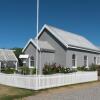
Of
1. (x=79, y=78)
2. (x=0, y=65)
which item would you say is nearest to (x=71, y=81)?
(x=79, y=78)

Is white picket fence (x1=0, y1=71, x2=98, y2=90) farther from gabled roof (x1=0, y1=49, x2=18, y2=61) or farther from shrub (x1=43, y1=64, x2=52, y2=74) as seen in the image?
gabled roof (x1=0, y1=49, x2=18, y2=61)

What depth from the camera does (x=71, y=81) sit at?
62.7 ft

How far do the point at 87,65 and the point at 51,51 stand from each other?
280 inches

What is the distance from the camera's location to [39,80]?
1526 centimetres

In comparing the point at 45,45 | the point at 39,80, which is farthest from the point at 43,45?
the point at 39,80

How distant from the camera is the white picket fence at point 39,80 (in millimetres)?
15281

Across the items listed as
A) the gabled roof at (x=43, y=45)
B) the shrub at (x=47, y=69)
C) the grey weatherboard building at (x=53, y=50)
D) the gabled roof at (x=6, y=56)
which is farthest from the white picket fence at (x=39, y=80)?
the gabled roof at (x=6, y=56)

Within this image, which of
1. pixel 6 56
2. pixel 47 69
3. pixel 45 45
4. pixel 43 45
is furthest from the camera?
pixel 6 56

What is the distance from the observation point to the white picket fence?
50.1ft

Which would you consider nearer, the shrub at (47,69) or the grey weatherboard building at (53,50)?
the shrub at (47,69)

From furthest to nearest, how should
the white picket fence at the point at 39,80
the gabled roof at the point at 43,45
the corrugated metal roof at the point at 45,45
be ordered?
the corrugated metal roof at the point at 45,45 < the gabled roof at the point at 43,45 < the white picket fence at the point at 39,80

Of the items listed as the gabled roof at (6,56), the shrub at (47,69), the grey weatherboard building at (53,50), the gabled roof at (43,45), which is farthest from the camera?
the gabled roof at (6,56)

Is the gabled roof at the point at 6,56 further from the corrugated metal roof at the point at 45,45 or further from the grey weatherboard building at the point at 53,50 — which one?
the corrugated metal roof at the point at 45,45

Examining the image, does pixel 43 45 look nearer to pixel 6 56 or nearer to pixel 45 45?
pixel 45 45
